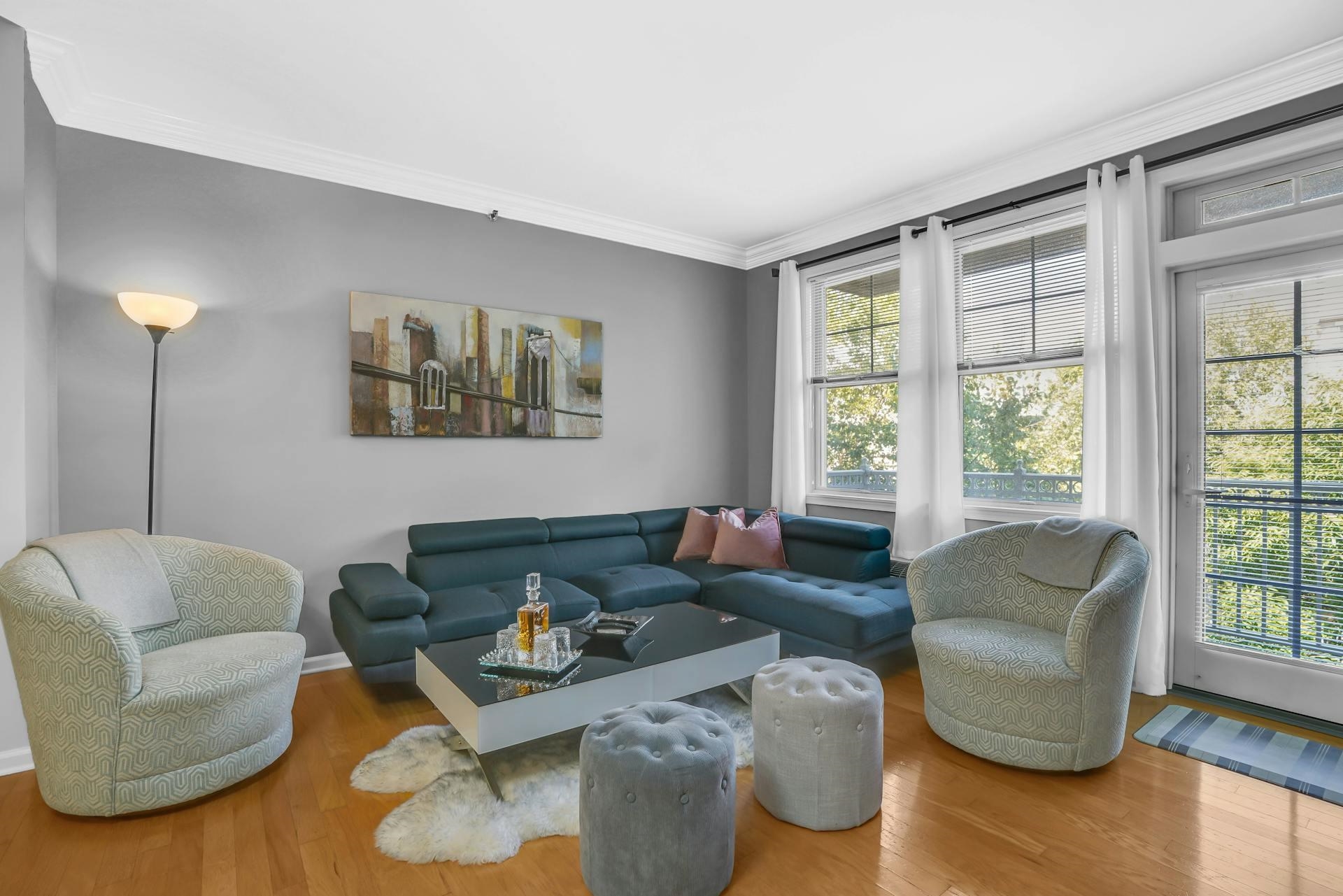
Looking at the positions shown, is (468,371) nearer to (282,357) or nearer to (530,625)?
(282,357)

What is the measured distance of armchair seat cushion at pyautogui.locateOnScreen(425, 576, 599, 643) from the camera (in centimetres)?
312

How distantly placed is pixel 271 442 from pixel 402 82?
75.4 inches

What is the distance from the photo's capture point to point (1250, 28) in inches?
101

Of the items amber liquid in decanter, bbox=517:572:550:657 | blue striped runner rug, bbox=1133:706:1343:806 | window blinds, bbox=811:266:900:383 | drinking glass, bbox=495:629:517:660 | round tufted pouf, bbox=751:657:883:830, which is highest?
window blinds, bbox=811:266:900:383

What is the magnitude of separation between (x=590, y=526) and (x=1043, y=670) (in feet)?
8.88

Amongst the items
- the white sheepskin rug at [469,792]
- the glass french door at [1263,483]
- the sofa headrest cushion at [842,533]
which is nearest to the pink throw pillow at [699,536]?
the sofa headrest cushion at [842,533]

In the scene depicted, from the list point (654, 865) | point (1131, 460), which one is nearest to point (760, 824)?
point (654, 865)

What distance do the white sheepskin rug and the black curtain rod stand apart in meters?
3.09


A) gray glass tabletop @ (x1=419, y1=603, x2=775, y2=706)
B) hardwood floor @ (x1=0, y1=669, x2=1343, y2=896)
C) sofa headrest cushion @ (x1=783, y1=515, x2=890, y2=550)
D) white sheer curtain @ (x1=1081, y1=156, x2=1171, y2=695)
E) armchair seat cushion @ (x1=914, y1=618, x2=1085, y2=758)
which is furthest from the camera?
sofa headrest cushion @ (x1=783, y1=515, x2=890, y2=550)

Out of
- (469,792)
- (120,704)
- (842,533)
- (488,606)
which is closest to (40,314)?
(120,704)

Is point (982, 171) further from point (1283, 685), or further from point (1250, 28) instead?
point (1283, 685)

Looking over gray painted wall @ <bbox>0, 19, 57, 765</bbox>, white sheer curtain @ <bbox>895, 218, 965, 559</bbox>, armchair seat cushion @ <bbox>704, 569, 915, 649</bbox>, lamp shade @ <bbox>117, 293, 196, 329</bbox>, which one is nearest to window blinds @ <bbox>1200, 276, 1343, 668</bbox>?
white sheer curtain @ <bbox>895, 218, 965, 559</bbox>

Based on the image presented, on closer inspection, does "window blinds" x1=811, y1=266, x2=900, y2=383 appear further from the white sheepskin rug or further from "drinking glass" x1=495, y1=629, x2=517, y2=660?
"drinking glass" x1=495, y1=629, x2=517, y2=660

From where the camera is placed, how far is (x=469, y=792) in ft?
7.38
